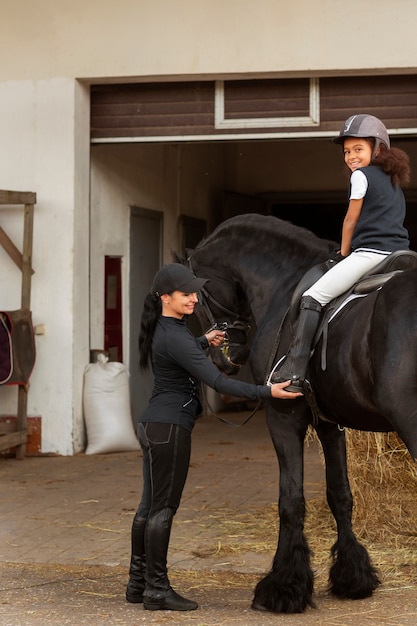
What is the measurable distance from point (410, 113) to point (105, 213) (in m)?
3.20

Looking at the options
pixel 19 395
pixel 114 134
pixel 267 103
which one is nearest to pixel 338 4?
pixel 267 103

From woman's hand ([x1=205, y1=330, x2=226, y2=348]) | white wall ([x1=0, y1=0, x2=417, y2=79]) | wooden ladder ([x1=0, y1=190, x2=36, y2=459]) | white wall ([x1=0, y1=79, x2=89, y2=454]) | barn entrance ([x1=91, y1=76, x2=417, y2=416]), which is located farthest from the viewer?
white wall ([x1=0, y1=79, x2=89, y2=454])

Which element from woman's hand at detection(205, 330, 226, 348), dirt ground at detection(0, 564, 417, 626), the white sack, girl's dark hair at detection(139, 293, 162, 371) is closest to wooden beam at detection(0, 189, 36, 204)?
the white sack

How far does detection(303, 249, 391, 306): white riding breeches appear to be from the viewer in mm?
5098

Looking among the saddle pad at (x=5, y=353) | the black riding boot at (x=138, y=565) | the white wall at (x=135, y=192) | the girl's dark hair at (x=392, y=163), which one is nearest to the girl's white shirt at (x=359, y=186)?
the girl's dark hair at (x=392, y=163)

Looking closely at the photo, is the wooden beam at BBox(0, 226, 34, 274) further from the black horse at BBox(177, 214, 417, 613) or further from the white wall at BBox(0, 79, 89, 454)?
the black horse at BBox(177, 214, 417, 613)

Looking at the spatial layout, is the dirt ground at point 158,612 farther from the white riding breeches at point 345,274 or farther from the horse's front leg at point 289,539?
the white riding breeches at point 345,274

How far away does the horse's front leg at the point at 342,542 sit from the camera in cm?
540

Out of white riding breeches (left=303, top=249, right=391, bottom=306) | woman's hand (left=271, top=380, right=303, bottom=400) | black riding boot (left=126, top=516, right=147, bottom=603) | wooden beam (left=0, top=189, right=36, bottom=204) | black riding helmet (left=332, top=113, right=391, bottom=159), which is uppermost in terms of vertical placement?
wooden beam (left=0, top=189, right=36, bottom=204)

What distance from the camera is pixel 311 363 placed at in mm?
5207

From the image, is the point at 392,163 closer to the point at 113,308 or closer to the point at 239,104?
the point at 239,104

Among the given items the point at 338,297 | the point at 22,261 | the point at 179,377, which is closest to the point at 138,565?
the point at 179,377

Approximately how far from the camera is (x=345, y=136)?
16.9 ft

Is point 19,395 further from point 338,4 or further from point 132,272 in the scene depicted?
point 338,4
